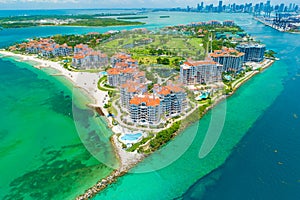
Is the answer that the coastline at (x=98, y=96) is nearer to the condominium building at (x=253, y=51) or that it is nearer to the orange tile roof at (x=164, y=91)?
the condominium building at (x=253, y=51)

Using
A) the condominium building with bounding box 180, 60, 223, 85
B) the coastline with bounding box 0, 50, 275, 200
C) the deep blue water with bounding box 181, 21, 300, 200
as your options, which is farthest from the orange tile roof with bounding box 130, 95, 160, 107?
the condominium building with bounding box 180, 60, 223, 85

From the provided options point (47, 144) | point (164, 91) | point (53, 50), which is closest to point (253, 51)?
point (164, 91)

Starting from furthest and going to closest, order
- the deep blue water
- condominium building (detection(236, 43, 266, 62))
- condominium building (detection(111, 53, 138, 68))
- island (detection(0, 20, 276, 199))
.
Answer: condominium building (detection(236, 43, 266, 62)), condominium building (detection(111, 53, 138, 68)), island (detection(0, 20, 276, 199)), the deep blue water

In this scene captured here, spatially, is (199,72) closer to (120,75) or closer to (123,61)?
(120,75)

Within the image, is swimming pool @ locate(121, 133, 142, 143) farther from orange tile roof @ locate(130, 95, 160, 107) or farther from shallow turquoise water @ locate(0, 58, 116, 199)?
orange tile roof @ locate(130, 95, 160, 107)

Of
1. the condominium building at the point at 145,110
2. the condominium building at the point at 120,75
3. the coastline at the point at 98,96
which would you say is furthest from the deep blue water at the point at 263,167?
the condominium building at the point at 120,75

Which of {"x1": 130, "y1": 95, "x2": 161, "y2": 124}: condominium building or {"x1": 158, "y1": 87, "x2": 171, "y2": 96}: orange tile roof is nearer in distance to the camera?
{"x1": 130, "y1": 95, "x2": 161, "y2": 124}: condominium building

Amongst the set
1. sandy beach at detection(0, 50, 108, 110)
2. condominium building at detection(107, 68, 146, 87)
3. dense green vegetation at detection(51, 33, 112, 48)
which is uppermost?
dense green vegetation at detection(51, 33, 112, 48)
